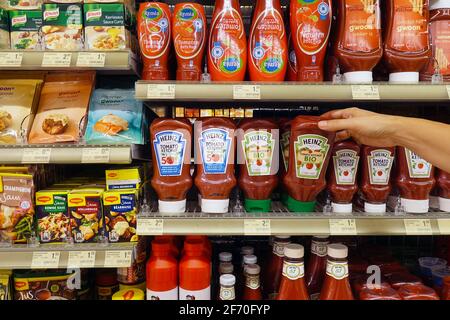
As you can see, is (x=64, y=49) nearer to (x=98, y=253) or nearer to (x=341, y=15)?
(x=98, y=253)

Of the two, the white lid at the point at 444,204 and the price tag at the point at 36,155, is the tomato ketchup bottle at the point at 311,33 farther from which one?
the price tag at the point at 36,155

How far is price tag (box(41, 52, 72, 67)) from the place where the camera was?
128 centimetres

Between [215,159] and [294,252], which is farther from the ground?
[215,159]

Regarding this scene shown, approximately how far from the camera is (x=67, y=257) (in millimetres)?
1318

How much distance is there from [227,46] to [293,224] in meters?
0.72

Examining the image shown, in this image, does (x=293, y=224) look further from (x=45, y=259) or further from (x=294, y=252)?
(x=45, y=259)

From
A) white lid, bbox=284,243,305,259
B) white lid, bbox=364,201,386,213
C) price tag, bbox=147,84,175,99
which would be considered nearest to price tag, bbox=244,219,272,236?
white lid, bbox=284,243,305,259

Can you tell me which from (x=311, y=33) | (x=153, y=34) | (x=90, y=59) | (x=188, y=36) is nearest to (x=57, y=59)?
(x=90, y=59)

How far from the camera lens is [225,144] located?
1.35 metres

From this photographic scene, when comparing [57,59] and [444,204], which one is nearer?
[57,59]

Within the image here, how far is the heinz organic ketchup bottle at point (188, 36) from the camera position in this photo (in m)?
1.32

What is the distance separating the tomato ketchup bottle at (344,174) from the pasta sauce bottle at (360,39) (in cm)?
27
